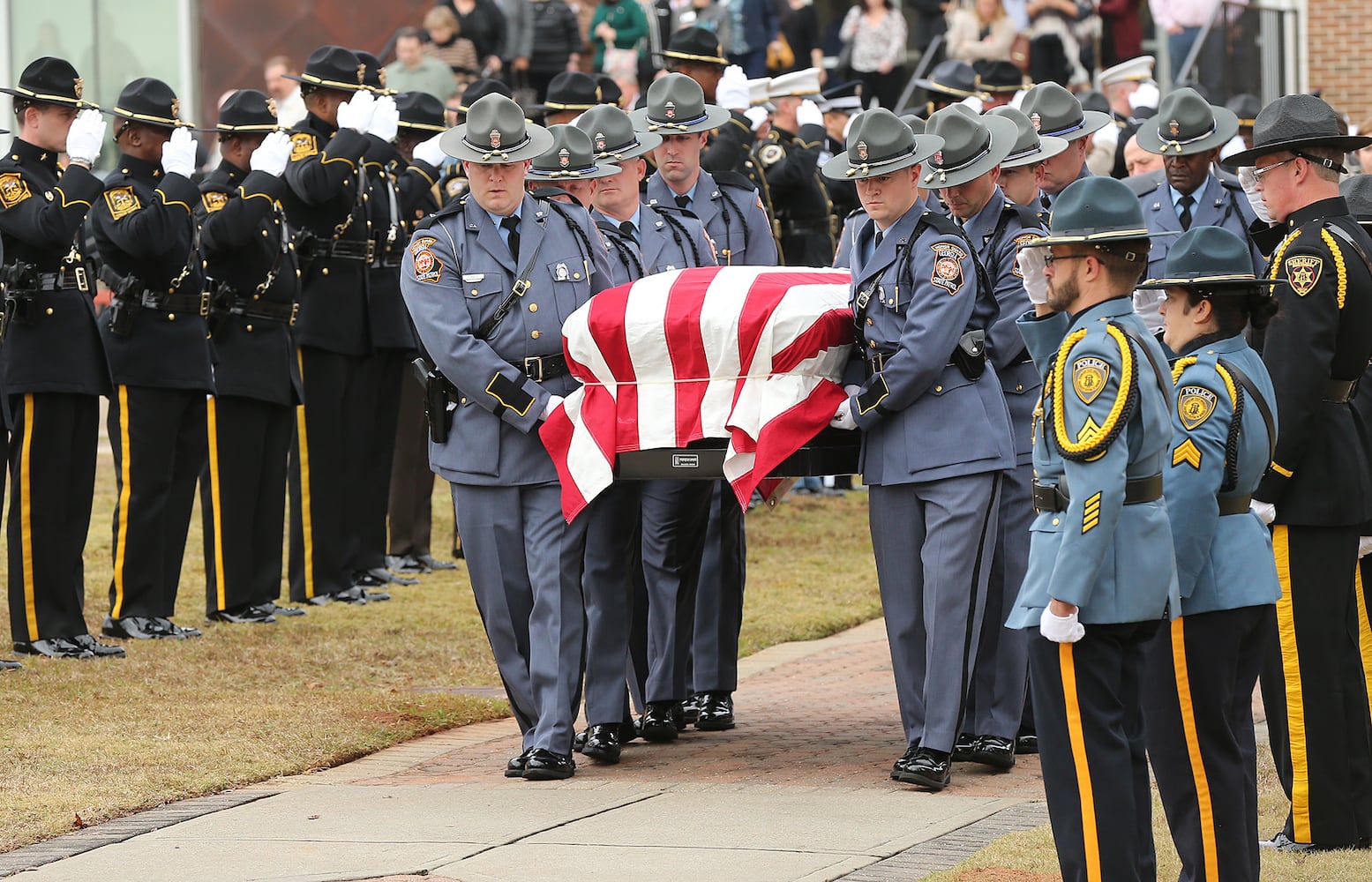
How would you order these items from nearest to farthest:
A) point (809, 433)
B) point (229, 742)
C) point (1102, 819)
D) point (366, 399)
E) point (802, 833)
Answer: point (1102, 819) → point (802, 833) → point (809, 433) → point (229, 742) → point (366, 399)

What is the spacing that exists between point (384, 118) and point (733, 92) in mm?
2608

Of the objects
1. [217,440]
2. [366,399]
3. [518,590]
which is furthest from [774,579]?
[518,590]

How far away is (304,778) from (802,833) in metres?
2.03

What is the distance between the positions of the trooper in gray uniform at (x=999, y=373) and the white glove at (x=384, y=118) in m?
4.40

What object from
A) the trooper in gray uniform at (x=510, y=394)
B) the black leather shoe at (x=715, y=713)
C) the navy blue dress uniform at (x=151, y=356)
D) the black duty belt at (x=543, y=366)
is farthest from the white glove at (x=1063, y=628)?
the navy blue dress uniform at (x=151, y=356)

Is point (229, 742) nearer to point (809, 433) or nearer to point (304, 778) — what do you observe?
point (304, 778)

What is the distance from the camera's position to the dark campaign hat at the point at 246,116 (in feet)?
34.0

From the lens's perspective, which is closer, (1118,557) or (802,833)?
(1118,557)

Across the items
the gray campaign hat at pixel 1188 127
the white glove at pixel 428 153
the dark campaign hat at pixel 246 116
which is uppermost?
the dark campaign hat at pixel 246 116

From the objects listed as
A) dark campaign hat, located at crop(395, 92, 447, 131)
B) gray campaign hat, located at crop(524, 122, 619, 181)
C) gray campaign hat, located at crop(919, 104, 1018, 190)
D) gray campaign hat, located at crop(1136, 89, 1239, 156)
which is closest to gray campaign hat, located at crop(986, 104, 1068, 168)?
gray campaign hat, located at crop(919, 104, 1018, 190)

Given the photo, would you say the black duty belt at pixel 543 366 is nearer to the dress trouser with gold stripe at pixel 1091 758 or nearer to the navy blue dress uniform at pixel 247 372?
the dress trouser with gold stripe at pixel 1091 758

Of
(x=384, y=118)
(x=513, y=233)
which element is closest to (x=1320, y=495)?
(x=513, y=233)

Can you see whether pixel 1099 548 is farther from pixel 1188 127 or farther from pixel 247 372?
pixel 247 372

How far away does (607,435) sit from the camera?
7184 millimetres
